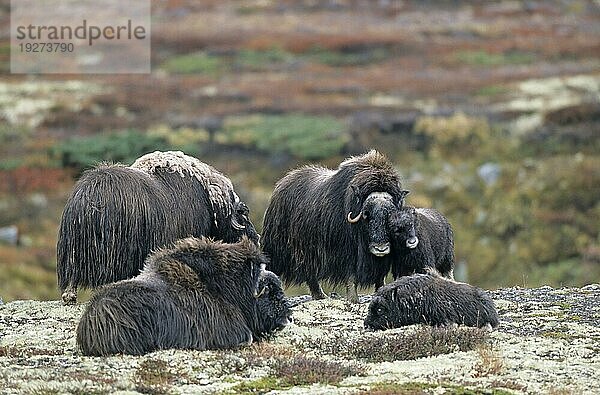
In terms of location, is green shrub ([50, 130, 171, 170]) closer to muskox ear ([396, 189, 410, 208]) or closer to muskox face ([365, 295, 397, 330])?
muskox ear ([396, 189, 410, 208])

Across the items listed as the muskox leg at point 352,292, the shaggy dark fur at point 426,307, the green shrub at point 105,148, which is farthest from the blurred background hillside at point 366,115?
the shaggy dark fur at point 426,307

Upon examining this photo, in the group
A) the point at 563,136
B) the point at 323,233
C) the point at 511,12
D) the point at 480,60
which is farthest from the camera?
the point at 511,12

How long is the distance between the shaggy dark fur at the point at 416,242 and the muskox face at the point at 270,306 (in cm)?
162

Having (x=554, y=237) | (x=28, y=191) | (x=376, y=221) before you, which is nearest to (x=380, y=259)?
(x=376, y=221)

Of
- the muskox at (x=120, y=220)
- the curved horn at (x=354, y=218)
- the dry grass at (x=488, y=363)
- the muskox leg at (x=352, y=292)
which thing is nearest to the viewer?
the dry grass at (x=488, y=363)

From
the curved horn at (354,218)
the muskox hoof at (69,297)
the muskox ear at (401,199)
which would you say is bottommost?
the muskox hoof at (69,297)

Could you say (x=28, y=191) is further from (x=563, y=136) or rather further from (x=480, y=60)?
(x=480, y=60)

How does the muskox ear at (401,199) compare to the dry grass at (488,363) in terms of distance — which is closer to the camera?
the dry grass at (488,363)

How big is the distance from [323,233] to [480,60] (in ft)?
76.1

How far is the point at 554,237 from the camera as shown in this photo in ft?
59.1

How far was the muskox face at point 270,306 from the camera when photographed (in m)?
7.34

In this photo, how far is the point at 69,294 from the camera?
28.5 feet

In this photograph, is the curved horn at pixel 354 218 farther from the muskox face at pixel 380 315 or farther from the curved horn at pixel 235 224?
the muskox face at pixel 380 315

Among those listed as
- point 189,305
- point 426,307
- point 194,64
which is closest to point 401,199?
point 426,307
